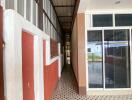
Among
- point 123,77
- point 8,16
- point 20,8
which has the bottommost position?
point 123,77

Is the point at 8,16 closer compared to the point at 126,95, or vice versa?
the point at 8,16

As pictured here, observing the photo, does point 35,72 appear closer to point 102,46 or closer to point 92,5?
point 92,5

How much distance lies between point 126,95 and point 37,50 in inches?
149

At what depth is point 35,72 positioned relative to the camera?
2979mm

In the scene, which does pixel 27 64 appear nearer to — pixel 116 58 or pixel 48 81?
pixel 48 81

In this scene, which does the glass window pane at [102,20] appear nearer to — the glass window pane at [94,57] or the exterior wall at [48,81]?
the glass window pane at [94,57]

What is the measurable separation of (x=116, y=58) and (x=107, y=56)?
1.10 feet

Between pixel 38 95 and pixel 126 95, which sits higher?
pixel 38 95

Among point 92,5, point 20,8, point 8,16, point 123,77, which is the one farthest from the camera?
point 123,77

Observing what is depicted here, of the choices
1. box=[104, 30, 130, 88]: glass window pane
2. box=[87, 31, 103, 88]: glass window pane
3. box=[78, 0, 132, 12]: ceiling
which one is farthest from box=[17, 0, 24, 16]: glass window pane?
box=[104, 30, 130, 88]: glass window pane

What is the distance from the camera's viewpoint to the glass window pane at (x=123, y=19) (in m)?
5.62

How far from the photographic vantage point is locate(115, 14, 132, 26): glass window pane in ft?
18.4

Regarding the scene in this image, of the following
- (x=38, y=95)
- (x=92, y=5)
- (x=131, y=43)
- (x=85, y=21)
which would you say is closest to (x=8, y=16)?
(x=38, y=95)

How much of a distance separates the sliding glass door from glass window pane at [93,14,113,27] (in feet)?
0.80
